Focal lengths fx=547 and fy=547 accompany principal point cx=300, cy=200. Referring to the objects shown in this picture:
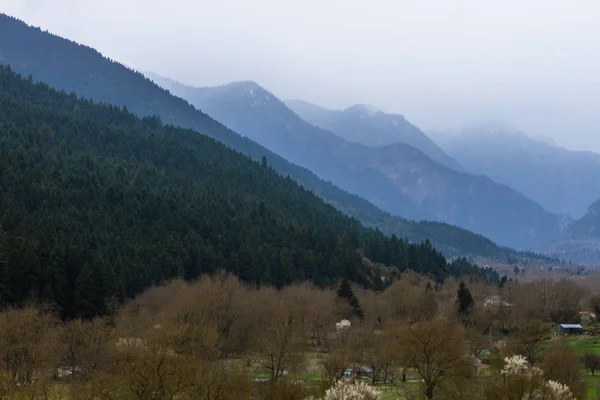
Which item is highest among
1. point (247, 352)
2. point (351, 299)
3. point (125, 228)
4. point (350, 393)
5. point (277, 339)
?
point (350, 393)

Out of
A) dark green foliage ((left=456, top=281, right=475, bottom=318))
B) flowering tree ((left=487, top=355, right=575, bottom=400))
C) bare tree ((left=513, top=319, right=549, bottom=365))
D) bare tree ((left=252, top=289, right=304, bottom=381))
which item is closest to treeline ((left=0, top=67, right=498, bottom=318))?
bare tree ((left=252, top=289, right=304, bottom=381))

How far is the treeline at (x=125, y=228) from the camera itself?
8119cm

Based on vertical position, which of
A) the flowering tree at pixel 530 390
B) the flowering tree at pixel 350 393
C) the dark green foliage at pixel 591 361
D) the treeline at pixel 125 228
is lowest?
the treeline at pixel 125 228

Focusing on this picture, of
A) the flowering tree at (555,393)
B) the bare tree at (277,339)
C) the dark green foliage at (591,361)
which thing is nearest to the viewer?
the flowering tree at (555,393)

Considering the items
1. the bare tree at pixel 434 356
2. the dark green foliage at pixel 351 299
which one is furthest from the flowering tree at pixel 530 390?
the dark green foliage at pixel 351 299

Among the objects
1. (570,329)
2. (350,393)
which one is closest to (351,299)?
(570,329)

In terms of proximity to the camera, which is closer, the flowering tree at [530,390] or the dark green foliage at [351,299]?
the flowering tree at [530,390]

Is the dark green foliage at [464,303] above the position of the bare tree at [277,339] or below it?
above

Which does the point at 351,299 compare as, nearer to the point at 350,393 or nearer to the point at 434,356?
the point at 434,356

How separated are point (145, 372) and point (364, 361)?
3165 centimetres

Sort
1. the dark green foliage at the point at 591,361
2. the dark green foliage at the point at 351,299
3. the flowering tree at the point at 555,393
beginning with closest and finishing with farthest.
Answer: the flowering tree at the point at 555,393, the dark green foliage at the point at 591,361, the dark green foliage at the point at 351,299

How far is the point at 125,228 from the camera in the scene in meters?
114

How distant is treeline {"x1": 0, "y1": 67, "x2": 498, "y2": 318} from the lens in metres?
81.2

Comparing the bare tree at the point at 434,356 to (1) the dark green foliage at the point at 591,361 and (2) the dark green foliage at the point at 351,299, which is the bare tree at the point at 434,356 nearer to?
(1) the dark green foliage at the point at 591,361
